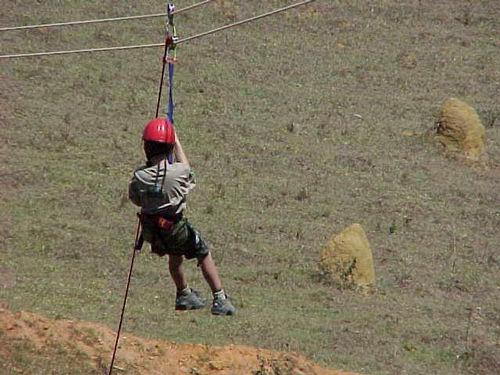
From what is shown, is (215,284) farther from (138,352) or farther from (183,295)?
(138,352)

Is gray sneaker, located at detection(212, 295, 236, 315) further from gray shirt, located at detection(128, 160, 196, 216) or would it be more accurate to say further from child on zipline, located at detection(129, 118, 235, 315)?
gray shirt, located at detection(128, 160, 196, 216)

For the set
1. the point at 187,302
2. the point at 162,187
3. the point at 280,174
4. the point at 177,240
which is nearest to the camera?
the point at 162,187

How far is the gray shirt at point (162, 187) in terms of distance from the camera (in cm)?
751

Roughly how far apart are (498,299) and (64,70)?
35.0 feet

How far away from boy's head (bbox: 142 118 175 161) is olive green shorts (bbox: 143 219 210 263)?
646 millimetres

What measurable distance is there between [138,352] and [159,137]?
14.0 feet

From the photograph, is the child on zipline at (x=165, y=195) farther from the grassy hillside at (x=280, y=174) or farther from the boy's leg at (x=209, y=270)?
the grassy hillside at (x=280, y=174)

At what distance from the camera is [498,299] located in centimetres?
1431

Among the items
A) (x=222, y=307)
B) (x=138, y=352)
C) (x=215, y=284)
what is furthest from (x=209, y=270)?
(x=138, y=352)

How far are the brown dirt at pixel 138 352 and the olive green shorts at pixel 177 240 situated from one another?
2927 mm

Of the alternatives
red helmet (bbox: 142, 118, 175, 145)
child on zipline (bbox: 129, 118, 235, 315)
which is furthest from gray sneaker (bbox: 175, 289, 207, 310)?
red helmet (bbox: 142, 118, 175, 145)

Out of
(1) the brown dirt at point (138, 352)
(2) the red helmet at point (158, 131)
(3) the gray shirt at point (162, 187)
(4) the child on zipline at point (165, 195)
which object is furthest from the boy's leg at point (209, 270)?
(1) the brown dirt at point (138, 352)

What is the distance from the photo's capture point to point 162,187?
752cm

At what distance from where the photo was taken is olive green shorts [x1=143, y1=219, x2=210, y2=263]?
7723 mm
